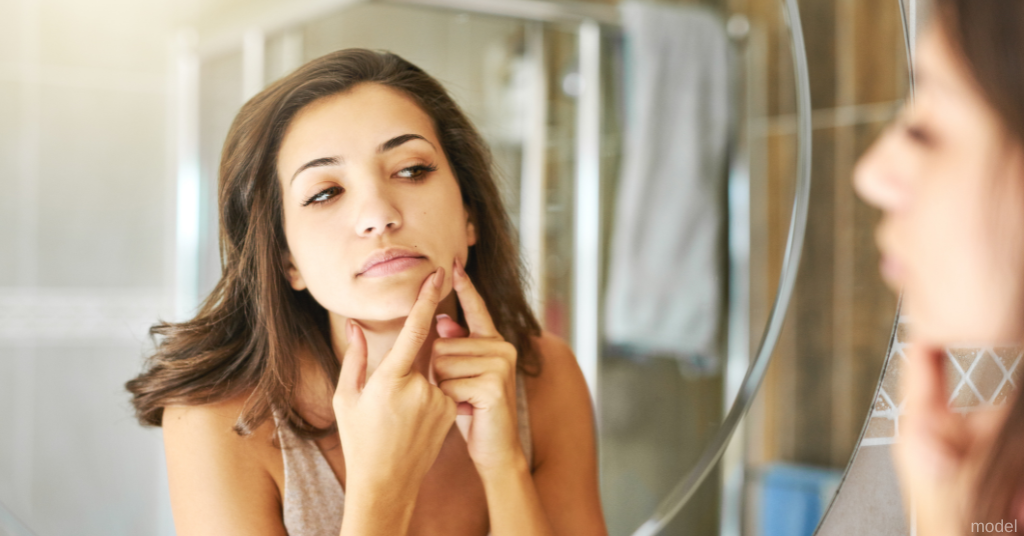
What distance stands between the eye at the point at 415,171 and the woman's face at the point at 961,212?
29 cm

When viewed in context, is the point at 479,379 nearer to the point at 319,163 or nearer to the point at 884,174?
the point at 319,163

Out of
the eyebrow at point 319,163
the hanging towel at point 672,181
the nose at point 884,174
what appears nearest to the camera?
the eyebrow at point 319,163

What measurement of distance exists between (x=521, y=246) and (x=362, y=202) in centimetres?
11

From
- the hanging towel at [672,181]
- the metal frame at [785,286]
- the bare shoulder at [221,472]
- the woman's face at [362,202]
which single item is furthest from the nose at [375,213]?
the hanging towel at [672,181]

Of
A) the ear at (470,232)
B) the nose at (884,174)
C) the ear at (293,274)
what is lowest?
the ear at (293,274)

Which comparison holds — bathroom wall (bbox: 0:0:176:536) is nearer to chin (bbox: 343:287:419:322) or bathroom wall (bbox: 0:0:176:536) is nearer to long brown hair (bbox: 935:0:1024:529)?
chin (bbox: 343:287:419:322)

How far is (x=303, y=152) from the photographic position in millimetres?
339

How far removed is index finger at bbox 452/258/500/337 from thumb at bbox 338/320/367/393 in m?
0.06

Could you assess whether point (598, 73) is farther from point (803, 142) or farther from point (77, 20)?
point (77, 20)

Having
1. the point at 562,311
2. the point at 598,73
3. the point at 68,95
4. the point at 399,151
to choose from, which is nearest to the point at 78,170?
the point at 68,95

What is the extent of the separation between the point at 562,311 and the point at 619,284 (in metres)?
0.37

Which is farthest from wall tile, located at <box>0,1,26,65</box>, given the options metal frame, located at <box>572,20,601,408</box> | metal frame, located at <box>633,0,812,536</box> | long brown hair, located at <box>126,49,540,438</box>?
metal frame, located at <box>633,0,812,536</box>

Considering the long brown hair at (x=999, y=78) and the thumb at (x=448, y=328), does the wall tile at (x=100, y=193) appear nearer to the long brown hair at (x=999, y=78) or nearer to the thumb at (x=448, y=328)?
the thumb at (x=448, y=328)

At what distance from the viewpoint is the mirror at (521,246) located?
366 millimetres
